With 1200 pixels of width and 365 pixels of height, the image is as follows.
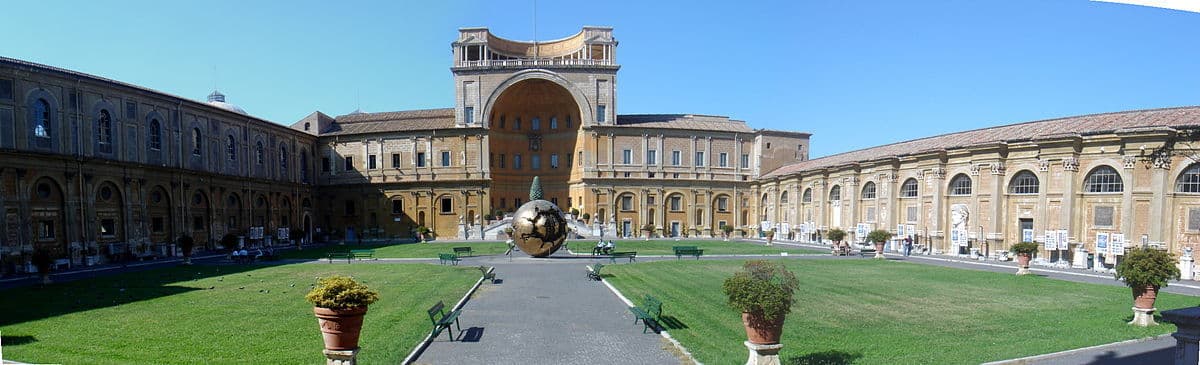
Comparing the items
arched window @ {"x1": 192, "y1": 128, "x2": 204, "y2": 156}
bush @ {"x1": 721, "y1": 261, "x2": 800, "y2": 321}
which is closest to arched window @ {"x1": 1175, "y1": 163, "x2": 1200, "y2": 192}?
bush @ {"x1": 721, "y1": 261, "x2": 800, "y2": 321}

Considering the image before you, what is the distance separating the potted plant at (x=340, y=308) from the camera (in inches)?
311

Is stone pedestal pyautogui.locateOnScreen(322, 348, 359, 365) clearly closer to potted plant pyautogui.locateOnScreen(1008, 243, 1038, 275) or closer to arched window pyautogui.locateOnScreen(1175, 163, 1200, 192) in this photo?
potted plant pyautogui.locateOnScreen(1008, 243, 1038, 275)

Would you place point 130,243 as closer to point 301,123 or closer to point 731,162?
point 301,123

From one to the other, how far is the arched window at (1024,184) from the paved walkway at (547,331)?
24.7 meters

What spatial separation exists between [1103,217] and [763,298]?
1098 inches

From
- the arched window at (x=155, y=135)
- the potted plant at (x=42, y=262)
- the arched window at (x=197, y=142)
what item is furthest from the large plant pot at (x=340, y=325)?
the arched window at (x=197, y=142)

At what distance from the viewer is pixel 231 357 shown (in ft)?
31.7

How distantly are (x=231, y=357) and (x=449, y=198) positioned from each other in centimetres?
4582

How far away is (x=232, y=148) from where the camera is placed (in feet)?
136

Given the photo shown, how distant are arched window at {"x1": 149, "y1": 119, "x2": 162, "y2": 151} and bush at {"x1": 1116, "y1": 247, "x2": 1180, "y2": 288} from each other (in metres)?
44.5

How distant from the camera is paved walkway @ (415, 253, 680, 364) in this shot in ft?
32.0

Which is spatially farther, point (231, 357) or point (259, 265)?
point (259, 265)

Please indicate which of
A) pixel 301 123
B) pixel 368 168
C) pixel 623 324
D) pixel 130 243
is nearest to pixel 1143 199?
pixel 623 324

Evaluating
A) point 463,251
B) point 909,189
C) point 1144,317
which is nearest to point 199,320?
point 463,251
